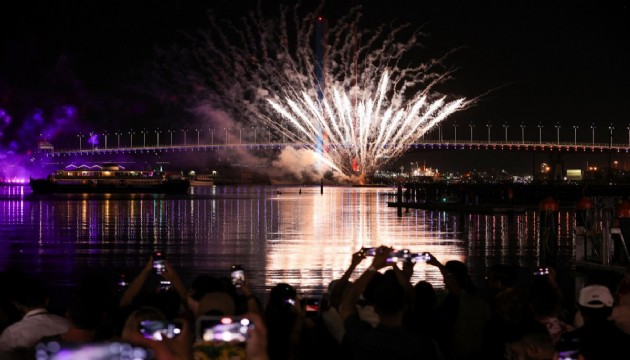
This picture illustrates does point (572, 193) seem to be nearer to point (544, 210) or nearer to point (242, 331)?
point (544, 210)

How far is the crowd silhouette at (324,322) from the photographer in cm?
479

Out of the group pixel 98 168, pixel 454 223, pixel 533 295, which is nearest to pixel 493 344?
pixel 533 295

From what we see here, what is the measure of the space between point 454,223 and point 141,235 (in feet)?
46.9

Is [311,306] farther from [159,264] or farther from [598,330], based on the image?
[598,330]

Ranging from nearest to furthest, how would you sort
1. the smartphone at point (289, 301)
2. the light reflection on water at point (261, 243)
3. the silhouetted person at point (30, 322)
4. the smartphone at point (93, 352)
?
the smartphone at point (93, 352), the silhouetted person at point (30, 322), the smartphone at point (289, 301), the light reflection on water at point (261, 243)

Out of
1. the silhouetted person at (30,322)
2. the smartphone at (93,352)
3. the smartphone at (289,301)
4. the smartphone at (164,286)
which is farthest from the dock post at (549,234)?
the smartphone at (93,352)

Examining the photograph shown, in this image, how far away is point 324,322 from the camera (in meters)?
7.10

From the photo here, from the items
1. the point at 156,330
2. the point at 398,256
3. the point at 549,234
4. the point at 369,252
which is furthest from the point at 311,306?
the point at 549,234

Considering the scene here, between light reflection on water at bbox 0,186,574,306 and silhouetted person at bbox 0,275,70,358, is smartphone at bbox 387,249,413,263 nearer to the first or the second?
silhouetted person at bbox 0,275,70,358

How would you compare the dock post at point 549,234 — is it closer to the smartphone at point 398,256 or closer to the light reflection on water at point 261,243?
the light reflection on water at point 261,243

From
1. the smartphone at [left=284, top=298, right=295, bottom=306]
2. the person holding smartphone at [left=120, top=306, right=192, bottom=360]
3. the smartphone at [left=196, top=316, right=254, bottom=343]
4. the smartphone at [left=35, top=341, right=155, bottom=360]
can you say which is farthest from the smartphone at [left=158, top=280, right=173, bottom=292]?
the smartphone at [left=35, top=341, right=155, bottom=360]

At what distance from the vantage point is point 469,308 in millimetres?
7734

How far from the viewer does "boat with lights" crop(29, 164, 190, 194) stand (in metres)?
118

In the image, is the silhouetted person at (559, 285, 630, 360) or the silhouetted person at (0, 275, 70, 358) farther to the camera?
the silhouetted person at (559, 285, 630, 360)
